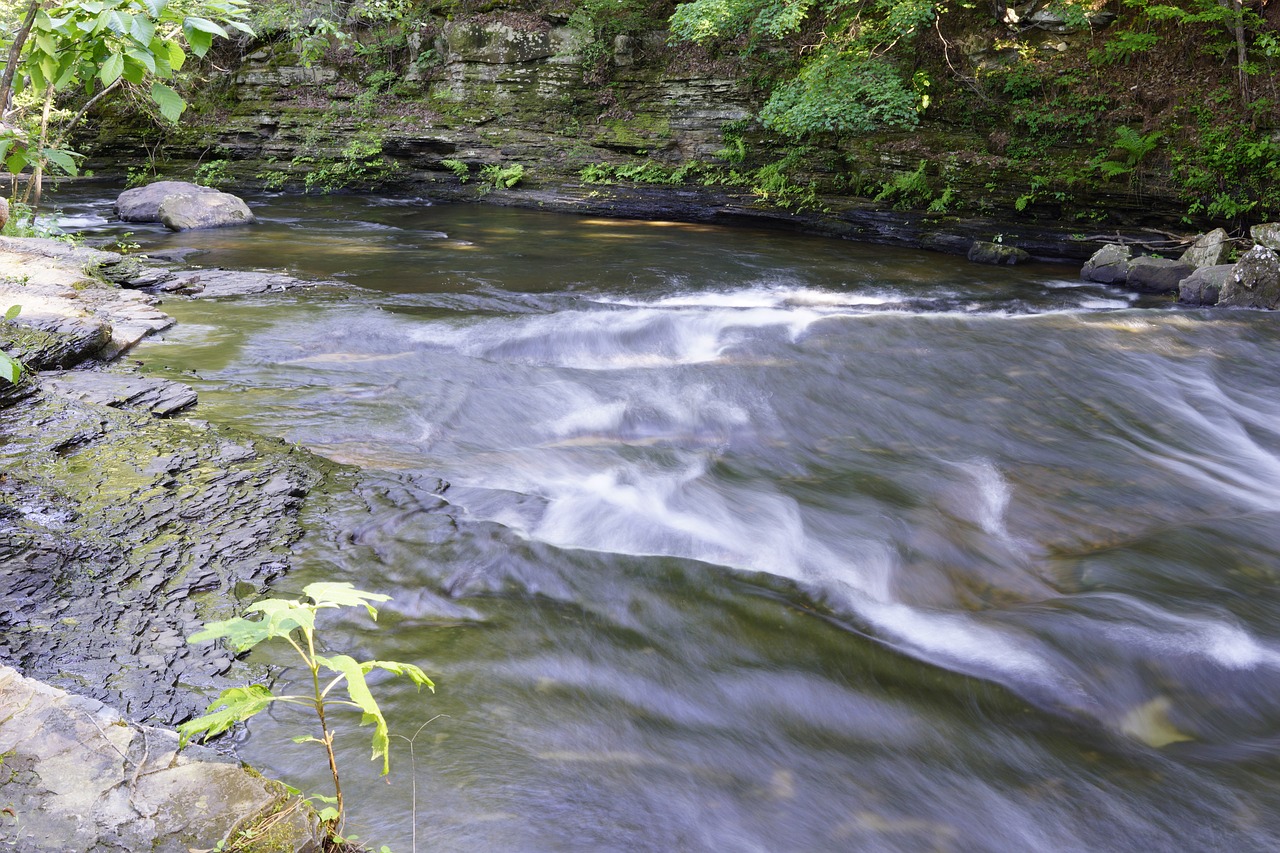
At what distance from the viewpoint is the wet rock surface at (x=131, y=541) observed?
2.94 m

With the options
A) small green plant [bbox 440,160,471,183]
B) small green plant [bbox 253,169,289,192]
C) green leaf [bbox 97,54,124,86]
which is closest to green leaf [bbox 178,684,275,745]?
green leaf [bbox 97,54,124,86]

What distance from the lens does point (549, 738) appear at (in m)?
3.01

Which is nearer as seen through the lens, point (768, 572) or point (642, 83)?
point (768, 572)

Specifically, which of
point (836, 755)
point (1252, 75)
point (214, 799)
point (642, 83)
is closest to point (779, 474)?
point (836, 755)

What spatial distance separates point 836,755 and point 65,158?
3.25m

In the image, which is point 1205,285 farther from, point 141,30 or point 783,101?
point 141,30

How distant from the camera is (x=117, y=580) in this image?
133 inches

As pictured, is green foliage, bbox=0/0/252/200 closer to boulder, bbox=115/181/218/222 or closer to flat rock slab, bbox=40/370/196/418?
flat rock slab, bbox=40/370/196/418

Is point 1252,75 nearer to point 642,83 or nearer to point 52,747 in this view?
point 642,83

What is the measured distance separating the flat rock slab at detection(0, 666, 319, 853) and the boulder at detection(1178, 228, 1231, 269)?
36.8ft

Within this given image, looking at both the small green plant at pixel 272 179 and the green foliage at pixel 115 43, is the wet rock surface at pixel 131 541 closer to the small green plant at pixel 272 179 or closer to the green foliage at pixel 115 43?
the green foliage at pixel 115 43

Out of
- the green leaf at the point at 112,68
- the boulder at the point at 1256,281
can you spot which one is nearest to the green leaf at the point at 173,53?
the green leaf at the point at 112,68

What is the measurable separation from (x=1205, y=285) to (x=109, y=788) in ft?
35.8

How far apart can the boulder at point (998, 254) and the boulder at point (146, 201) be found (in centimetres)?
1253
